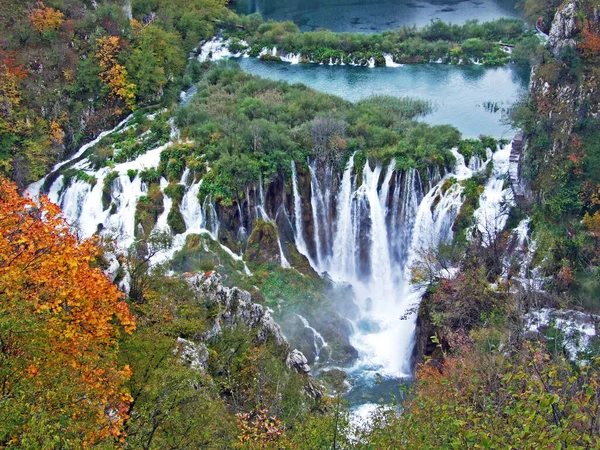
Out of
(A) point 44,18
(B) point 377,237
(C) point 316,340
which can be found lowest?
(C) point 316,340

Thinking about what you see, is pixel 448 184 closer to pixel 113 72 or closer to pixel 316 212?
pixel 316 212

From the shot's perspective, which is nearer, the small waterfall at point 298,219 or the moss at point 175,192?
the moss at point 175,192

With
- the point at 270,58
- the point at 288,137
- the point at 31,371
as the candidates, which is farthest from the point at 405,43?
the point at 31,371

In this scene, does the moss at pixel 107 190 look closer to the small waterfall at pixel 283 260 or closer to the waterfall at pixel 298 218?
the small waterfall at pixel 283 260

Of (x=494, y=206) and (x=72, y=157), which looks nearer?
(x=494, y=206)

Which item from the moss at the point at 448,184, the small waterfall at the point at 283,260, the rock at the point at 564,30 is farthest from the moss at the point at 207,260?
the rock at the point at 564,30

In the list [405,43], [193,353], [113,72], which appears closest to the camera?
[193,353]
